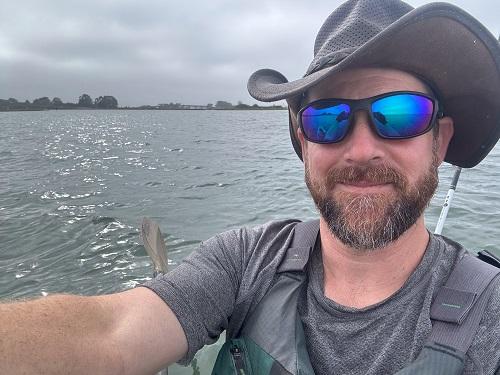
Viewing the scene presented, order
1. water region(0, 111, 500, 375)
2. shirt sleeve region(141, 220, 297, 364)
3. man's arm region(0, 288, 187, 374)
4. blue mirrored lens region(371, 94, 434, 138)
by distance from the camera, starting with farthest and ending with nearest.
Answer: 1. water region(0, 111, 500, 375)
2. shirt sleeve region(141, 220, 297, 364)
3. blue mirrored lens region(371, 94, 434, 138)
4. man's arm region(0, 288, 187, 374)

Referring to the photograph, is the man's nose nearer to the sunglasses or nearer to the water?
the sunglasses

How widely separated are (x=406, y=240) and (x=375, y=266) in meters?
0.20

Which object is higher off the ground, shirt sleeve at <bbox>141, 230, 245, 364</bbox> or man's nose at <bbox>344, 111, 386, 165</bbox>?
man's nose at <bbox>344, 111, 386, 165</bbox>

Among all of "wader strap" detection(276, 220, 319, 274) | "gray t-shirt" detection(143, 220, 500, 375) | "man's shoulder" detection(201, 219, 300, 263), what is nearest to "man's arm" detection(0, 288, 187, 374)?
"gray t-shirt" detection(143, 220, 500, 375)

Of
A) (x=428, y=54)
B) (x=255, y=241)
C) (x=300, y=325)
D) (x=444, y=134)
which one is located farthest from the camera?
(x=255, y=241)

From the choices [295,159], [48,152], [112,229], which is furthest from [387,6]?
[48,152]

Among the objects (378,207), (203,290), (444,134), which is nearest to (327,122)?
(378,207)

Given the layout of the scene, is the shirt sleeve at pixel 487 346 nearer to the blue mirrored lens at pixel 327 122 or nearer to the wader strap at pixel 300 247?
the wader strap at pixel 300 247

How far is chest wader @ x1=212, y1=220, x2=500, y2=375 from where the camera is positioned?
5.64ft

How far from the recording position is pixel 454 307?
5.95 feet

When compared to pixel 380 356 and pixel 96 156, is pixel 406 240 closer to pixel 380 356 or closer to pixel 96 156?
pixel 380 356

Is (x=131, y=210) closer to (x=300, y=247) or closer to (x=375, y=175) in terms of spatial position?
(x=300, y=247)

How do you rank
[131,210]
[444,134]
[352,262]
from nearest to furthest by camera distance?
[352,262]
[444,134]
[131,210]

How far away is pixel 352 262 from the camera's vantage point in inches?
86.9
